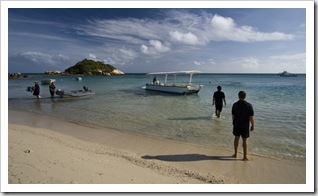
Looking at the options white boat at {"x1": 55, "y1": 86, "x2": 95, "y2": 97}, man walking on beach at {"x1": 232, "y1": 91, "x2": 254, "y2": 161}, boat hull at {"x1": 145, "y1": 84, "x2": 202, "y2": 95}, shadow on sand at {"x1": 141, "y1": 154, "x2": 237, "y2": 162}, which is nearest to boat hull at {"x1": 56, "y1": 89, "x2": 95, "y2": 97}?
white boat at {"x1": 55, "y1": 86, "x2": 95, "y2": 97}

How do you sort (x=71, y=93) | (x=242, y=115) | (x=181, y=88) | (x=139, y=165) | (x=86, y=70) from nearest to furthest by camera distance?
1. (x=139, y=165)
2. (x=242, y=115)
3. (x=71, y=93)
4. (x=181, y=88)
5. (x=86, y=70)

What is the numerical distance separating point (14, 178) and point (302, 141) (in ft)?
28.8

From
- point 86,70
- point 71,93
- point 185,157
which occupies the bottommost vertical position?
point 185,157

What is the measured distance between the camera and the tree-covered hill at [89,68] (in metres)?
130

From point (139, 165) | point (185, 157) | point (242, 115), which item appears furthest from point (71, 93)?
point (242, 115)

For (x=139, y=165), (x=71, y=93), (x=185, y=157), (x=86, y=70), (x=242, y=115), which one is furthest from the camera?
(x=86, y=70)

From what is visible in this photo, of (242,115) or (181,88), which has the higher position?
(181,88)

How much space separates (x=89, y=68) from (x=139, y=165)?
134 meters

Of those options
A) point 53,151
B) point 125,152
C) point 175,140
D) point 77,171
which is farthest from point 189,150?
point 53,151

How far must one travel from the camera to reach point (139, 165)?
17.4ft

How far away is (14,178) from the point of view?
4109 mm

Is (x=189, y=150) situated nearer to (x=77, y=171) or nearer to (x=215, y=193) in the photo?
(x=215, y=193)

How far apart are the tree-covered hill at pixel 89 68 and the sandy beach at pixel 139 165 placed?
424 feet

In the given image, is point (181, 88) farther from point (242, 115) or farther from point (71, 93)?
point (242, 115)
